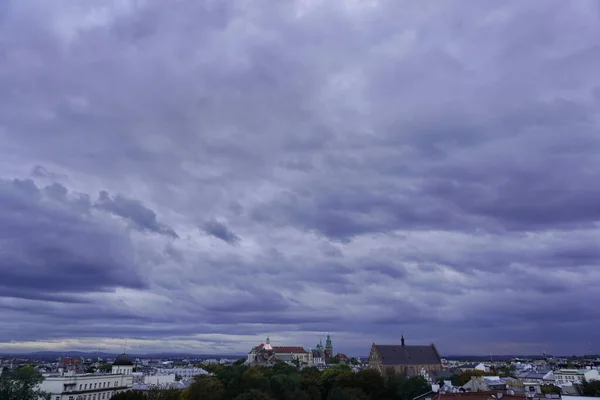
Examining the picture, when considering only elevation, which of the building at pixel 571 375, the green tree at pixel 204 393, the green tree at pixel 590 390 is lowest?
the building at pixel 571 375

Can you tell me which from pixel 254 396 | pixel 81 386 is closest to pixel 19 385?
pixel 81 386

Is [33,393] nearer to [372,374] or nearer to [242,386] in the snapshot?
[242,386]

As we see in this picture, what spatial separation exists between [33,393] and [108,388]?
31.9 metres

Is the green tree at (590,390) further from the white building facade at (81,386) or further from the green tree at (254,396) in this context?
the white building facade at (81,386)

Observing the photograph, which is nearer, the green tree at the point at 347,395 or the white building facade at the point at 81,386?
the green tree at the point at 347,395

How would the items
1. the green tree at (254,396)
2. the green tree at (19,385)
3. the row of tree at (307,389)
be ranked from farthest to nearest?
the row of tree at (307,389) < the green tree at (19,385) < the green tree at (254,396)

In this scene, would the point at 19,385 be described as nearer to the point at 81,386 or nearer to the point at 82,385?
the point at 81,386

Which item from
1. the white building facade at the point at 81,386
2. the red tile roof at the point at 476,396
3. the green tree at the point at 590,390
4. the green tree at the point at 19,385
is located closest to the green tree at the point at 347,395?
the red tile roof at the point at 476,396

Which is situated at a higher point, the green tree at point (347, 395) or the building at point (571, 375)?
the green tree at point (347, 395)

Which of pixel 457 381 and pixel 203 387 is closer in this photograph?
pixel 203 387

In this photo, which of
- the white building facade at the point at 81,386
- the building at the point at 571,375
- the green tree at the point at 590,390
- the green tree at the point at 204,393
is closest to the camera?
the green tree at the point at 204,393

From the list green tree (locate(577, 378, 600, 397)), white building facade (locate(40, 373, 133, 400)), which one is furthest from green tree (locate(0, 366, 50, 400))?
green tree (locate(577, 378, 600, 397))

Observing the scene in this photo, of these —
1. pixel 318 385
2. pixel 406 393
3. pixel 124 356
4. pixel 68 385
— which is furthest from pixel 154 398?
pixel 124 356

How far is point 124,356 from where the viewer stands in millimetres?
176500
